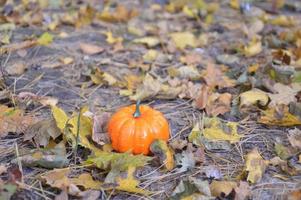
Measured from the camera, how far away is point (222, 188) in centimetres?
154

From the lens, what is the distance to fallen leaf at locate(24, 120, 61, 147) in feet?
5.90

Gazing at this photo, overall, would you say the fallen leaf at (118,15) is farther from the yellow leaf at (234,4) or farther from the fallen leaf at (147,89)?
the fallen leaf at (147,89)

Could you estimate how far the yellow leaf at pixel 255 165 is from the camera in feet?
5.36

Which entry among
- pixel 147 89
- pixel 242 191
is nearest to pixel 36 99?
pixel 147 89

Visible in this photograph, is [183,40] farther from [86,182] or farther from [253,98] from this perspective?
[86,182]

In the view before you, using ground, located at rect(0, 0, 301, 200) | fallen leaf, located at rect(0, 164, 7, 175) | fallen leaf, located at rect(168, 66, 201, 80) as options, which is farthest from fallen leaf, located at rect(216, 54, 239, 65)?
fallen leaf, located at rect(0, 164, 7, 175)

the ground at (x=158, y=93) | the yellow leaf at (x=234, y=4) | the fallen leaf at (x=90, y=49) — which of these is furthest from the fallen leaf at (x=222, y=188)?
the yellow leaf at (x=234, y=4)

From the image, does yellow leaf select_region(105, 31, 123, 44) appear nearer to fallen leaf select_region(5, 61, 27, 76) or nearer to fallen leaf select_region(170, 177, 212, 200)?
fallen leaf select_region(5, 61, 27, 76)

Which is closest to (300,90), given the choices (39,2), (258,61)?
(258,61)

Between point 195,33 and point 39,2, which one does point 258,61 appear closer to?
point 195,33

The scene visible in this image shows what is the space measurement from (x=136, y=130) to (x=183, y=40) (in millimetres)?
1404

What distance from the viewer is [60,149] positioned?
1724 mm

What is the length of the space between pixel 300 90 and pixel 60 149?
46.9 inches

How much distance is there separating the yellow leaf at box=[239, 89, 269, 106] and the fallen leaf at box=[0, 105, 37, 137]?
3.19 ft
